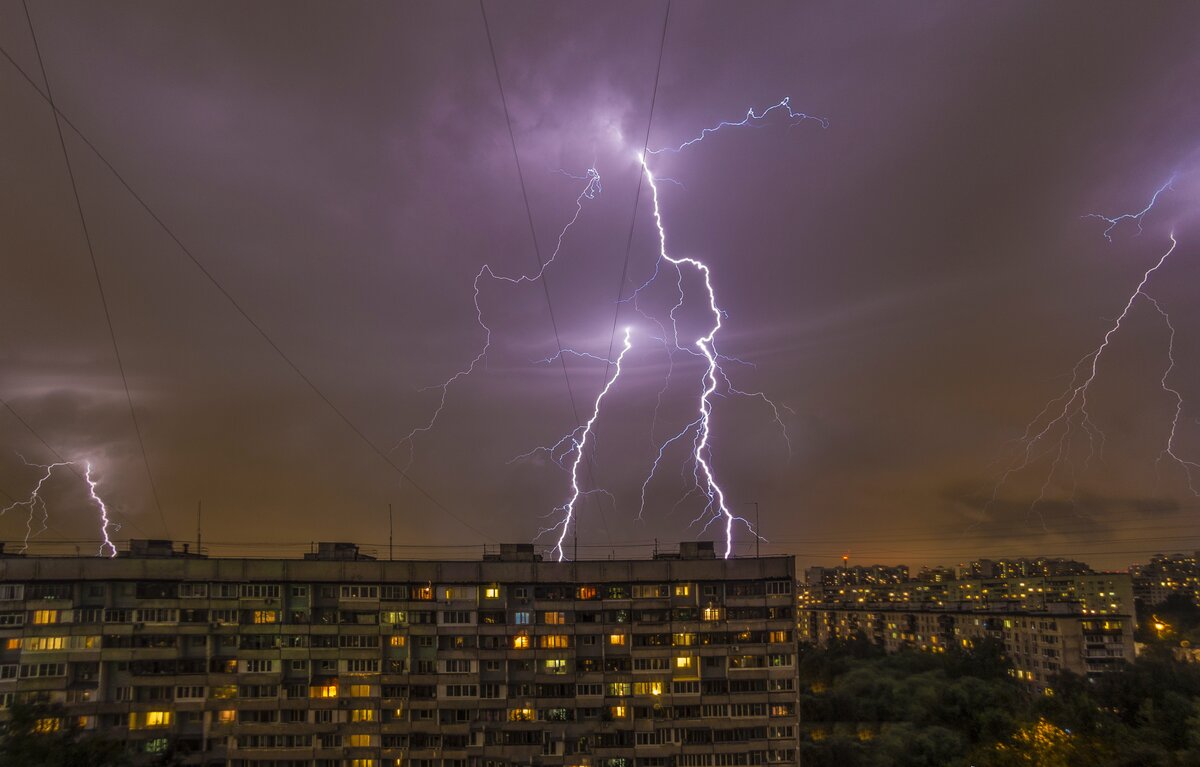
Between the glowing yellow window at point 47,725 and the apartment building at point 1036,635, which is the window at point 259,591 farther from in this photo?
the apartment building at point 1036,635

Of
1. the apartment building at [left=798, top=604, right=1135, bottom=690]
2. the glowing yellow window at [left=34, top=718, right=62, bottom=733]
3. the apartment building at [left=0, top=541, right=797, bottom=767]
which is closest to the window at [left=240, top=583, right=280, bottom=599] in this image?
the apartment building at [left=0, top=541, right=797, bottom=767]

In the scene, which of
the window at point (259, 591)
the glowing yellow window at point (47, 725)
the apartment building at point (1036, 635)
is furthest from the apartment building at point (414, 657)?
the apartment building at point (1036, 635)

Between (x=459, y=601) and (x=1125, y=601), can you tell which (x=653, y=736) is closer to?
(x=459, y=601)

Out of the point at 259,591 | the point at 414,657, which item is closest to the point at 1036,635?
the point at 414,657

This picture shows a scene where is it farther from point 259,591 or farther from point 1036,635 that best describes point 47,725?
point 1036,635

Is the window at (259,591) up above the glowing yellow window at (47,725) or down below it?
above

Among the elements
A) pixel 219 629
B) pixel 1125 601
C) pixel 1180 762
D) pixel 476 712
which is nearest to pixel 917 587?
pixel 1125 601

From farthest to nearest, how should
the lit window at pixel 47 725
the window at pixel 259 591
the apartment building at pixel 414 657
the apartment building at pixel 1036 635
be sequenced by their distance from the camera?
the apartment building at pixel 1036 635 < the window at pixel 259 591 < the apartment building at pixel 414 657 < the lit window at pixel 47 725
